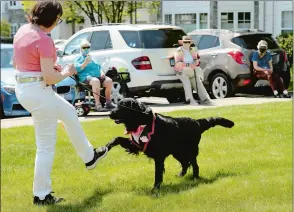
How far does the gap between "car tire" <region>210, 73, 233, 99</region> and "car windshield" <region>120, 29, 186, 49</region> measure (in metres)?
2.60

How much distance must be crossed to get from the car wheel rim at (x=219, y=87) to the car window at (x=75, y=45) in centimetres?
405

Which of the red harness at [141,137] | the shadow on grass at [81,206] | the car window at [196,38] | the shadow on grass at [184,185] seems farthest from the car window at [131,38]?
the shadow on grass at [81,206]

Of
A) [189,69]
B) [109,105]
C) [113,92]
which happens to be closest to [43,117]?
[109,105]

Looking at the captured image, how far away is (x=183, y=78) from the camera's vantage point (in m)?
13.0

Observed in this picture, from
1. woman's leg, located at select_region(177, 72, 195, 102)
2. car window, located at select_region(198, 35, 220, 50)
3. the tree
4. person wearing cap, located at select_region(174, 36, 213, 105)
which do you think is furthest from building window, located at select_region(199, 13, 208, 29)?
the tree

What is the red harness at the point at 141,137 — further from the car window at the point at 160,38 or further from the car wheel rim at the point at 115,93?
the car window at the point at 160,38

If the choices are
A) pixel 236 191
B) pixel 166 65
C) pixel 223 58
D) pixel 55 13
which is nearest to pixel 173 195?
pixel 236 191

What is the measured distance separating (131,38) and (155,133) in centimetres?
664

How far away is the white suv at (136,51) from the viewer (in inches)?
467

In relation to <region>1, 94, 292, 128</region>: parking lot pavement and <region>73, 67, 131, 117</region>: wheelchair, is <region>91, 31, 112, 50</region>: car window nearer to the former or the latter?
<region>73, 67, 131, 117</region>: wheelchair

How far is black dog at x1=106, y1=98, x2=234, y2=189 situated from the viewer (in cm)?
576

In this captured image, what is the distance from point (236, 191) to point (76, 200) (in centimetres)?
134

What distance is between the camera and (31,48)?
5.33 meters

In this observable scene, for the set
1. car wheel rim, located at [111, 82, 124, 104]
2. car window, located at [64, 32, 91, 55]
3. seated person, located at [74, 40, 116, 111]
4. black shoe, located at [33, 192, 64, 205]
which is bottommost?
black shoe, located at [33, 192, 64, 205]
